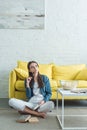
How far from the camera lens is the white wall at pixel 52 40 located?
6496mm

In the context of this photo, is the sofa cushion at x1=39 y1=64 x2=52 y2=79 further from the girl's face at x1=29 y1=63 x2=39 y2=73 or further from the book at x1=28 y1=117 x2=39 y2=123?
the book at x1=28 y1=117 x2=39 y2=123

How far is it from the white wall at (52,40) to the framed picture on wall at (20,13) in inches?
5.0

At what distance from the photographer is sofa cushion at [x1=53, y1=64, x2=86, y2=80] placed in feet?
19.9

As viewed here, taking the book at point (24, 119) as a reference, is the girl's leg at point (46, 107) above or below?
above

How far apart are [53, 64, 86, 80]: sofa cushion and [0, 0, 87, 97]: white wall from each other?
47 cm

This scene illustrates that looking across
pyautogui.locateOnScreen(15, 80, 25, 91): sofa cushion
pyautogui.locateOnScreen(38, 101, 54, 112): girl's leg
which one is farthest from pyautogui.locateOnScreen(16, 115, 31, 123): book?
pyautogui.locateOnScreen(15, 80, 25, 91): sofa cushion

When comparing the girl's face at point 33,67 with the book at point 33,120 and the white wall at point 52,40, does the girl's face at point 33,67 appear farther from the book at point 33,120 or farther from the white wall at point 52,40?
the white wall at point 52,40

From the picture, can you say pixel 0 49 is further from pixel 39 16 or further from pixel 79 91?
pixel 79 91

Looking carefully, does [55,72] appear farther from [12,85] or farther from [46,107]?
[46,107]

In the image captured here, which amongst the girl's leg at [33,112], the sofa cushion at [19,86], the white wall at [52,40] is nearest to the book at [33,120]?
the girl's leg at [33,112]

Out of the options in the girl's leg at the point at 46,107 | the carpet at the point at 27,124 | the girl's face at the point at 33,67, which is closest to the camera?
the carpet at the point at 27,124

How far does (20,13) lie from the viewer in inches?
253

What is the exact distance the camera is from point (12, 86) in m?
5.47

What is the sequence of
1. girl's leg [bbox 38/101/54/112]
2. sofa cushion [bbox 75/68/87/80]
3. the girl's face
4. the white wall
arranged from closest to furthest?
1. girl's leg [bbox 38/101/54/112]
2. the girl's face
3. sofa cushion [bbox 75/68/87/80]
4. the white wall
